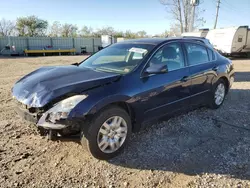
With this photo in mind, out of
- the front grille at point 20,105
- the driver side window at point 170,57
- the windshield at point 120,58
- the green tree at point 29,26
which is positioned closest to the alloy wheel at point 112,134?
the windshield at point 120,58

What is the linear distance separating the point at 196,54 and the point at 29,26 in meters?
41.2

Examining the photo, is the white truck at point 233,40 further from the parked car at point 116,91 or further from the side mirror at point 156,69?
the side mirror at point 156,69

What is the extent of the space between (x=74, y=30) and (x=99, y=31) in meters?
6.20

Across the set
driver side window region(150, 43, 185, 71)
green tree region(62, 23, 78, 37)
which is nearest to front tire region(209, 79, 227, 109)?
driver side window region(150, 43, 185, 71)

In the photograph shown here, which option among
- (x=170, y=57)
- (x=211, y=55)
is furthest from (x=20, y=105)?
(x=211, y=55)

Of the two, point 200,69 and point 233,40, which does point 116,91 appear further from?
point 233,40

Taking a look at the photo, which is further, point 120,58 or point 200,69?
point 200,69

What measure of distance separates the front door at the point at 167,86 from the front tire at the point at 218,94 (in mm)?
1157

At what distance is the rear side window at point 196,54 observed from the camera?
4275mm

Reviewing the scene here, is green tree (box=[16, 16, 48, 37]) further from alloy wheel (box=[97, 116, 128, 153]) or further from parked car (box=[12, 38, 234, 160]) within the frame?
alloy wheel (box=[97, 116, 128, 153])

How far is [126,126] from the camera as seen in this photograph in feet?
10.5

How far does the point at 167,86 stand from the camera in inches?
144

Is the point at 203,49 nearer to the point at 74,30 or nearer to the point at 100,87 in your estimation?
the point at 100,87

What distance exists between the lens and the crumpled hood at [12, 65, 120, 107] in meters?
2.75
